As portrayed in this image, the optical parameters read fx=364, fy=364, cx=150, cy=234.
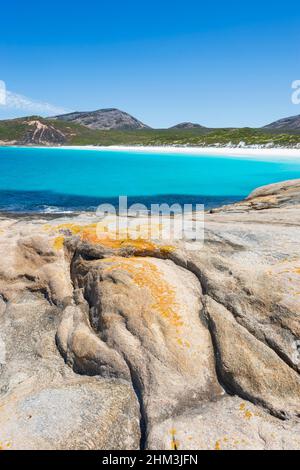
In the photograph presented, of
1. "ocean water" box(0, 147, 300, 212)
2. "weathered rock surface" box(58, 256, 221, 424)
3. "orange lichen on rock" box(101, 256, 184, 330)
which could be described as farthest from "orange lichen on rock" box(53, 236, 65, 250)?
"ocean water" box(0, 147, 300, 212)

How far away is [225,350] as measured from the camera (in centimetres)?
861

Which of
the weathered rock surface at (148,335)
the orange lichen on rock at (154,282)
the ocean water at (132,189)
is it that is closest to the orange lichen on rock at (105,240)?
the weathered rock surface at (148,335)

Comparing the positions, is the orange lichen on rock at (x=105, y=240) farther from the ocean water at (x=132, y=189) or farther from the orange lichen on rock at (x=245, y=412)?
the ocean water at (x=132, y=189)

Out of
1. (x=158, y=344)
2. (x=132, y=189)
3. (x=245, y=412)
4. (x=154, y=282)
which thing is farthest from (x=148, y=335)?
(x=132, y=189)

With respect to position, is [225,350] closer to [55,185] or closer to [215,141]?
[55,185]

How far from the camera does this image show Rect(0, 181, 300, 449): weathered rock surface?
7504 millimetres

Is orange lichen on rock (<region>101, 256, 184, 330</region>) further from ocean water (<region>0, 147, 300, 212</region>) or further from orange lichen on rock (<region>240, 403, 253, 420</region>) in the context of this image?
ocean water (<region>0, 147, 300, 212</region>)

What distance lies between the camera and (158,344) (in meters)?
8.93

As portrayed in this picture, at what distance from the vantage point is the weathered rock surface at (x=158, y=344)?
7.50 m

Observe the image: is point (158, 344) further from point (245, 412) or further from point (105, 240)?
point (105, 240)

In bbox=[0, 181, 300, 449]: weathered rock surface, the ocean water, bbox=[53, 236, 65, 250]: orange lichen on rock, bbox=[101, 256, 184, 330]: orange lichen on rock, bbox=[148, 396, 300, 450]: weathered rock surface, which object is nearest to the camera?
bbox=[148, 396, 300, 450]: weathered rock surface

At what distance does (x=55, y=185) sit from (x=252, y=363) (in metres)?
54.1

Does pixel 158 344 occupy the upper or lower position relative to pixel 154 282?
lower
